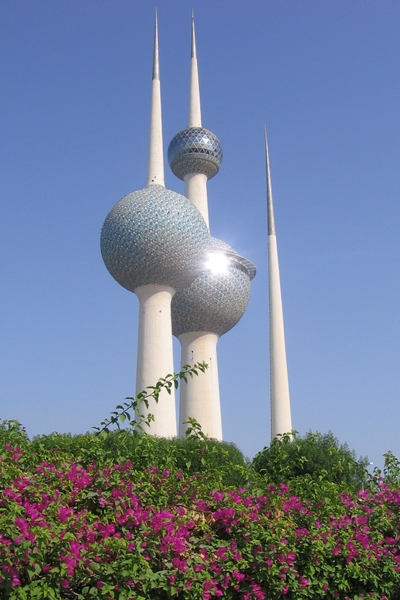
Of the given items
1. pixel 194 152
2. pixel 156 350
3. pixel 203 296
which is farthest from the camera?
pixel 194 152

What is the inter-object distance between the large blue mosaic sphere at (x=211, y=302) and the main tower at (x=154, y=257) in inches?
222

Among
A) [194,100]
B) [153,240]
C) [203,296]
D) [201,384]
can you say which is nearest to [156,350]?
[153,240]

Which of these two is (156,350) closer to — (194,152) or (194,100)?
(194,152)

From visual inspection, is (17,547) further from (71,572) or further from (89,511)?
(89,511)

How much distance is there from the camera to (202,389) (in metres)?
43.8

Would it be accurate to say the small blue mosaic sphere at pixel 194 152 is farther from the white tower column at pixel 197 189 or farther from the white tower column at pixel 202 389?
the white tower column at pixel 202 389

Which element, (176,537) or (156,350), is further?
(156,350)

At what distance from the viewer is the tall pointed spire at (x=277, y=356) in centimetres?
4225

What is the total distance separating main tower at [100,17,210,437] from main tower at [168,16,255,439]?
6004 millimetres

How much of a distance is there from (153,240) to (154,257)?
38.3 inches

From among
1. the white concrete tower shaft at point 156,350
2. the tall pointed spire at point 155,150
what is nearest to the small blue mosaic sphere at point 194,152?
the tall pointed spire at point 155,150

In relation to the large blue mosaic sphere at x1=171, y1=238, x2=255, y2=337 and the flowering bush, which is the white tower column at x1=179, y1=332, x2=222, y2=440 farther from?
the flowering bush

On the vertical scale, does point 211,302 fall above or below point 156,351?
above

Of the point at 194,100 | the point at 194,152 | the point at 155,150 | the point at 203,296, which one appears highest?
the point at 194,100
